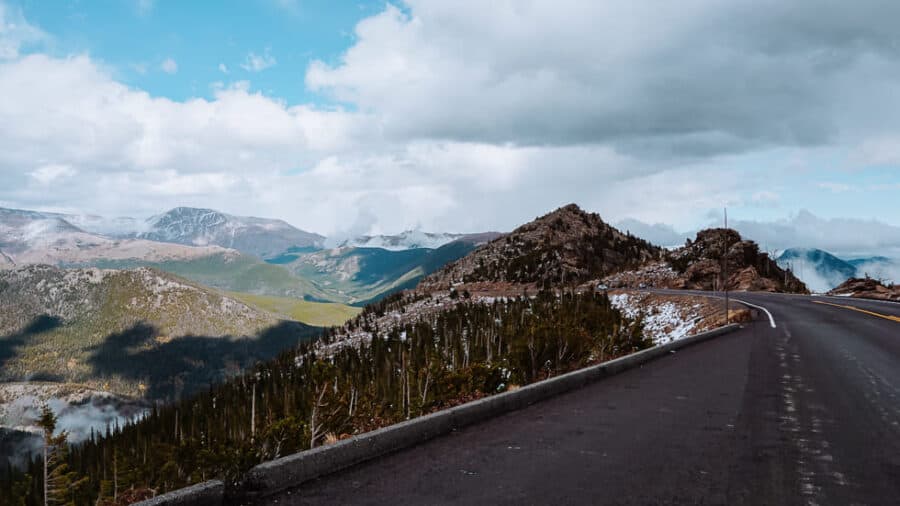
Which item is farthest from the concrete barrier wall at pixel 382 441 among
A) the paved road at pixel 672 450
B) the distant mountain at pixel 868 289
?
the distant mountain at pixel 868 289

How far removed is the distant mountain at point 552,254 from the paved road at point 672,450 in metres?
77.8

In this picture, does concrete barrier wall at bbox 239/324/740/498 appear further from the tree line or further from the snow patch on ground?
the snow patch on ground

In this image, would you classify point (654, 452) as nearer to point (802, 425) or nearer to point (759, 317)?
point (802, 425)

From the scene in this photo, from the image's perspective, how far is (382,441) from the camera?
727 cm

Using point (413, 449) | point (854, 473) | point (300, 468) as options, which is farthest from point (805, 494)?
point (300, 468)

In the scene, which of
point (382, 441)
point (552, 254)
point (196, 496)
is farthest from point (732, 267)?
point (196, 496)

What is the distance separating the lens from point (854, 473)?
6.12m

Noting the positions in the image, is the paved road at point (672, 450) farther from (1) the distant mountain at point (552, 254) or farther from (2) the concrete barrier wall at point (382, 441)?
(1) the distant mountain at point (552, 254)

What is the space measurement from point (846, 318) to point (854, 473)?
2202 centimetres

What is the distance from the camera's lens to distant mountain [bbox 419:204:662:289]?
10012cm

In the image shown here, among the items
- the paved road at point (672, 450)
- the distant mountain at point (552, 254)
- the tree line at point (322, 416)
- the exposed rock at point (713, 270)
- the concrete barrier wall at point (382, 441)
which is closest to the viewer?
the paved road at point (672, 450)

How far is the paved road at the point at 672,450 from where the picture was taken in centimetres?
566

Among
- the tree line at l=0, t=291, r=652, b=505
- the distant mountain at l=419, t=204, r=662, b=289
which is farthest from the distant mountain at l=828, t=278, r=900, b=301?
the distant mountain at l=419, t=204, r=662, b=289

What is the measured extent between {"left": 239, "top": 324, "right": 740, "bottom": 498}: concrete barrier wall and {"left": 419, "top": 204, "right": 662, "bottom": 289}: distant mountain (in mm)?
78905
